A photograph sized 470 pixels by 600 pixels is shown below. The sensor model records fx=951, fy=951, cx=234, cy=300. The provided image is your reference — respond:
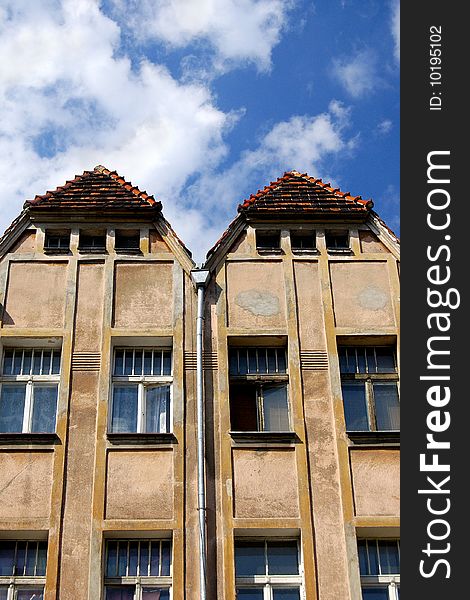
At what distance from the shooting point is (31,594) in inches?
565

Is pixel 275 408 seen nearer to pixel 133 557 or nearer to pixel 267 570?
pixel 267 570

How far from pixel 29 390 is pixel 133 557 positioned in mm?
3459

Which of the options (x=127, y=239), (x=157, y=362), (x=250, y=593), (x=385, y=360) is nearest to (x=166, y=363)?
(x=157, y=362)

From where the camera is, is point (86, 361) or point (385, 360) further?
point (385, 360)

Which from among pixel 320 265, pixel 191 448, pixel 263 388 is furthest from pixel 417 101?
pixel 191 448

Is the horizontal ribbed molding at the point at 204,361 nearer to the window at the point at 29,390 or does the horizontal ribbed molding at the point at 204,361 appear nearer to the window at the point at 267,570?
the window at the point at 29,390

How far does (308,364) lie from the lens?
16531 millimetres

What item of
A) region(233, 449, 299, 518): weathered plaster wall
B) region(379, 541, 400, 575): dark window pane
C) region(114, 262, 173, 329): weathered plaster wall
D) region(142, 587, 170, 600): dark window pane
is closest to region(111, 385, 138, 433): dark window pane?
region(114, 262, 173, 329): weathered plaster wall

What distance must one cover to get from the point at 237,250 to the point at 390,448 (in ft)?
15.9

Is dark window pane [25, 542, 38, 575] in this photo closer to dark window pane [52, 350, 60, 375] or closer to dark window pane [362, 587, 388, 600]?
dark window pane [52, 350, 60, 375]

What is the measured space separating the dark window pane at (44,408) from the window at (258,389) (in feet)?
9.95

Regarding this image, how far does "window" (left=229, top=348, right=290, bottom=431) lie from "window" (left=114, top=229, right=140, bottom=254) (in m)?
2.90

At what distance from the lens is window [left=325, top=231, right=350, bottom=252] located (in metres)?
18.3

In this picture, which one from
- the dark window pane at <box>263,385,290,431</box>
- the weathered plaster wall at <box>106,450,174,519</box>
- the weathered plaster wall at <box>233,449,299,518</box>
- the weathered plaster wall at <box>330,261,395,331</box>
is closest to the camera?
the weathered plaster wall at <box>106,450,174,519</box>
